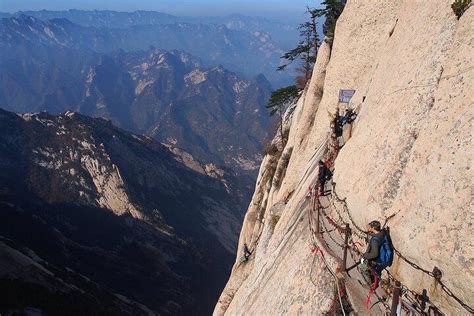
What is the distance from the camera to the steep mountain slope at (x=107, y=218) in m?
116

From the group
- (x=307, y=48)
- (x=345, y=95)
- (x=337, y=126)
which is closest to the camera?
(x=337, y=126)

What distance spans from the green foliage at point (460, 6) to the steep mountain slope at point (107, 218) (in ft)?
278

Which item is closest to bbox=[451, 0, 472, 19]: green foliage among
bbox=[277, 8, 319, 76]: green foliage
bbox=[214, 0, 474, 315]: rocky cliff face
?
bbox=[214, 0, 474, 315]: rocky cliff face

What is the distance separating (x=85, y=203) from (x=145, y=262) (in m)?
38.2

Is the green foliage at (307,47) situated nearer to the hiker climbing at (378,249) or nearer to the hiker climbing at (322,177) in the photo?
the hiker climbing at (322,177)

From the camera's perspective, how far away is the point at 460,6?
54.3 feet

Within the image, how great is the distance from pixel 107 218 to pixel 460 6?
151m

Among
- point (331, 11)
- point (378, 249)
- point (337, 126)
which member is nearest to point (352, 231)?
point (378, 249)

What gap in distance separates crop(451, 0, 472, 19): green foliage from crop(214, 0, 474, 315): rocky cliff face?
28 cm

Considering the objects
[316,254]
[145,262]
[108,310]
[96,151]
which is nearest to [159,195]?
[96,151]

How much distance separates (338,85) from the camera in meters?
35.2

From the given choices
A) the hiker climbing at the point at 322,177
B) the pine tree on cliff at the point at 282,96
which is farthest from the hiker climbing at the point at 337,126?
the pine tree on cliff at the point at 282,96

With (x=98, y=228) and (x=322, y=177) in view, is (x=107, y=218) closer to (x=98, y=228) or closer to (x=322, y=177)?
(x=98, y=228)

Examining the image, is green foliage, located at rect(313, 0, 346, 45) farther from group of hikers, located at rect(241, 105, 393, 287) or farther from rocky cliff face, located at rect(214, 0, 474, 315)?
group of hikers, located at rect(241, 105, 393, 287)
